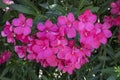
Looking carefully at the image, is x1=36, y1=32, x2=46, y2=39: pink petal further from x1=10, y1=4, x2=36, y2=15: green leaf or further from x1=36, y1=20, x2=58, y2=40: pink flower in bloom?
x1=10, y1=4, x2=36, y2=15: green leaf

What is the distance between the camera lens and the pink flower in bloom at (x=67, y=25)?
1.58 metres

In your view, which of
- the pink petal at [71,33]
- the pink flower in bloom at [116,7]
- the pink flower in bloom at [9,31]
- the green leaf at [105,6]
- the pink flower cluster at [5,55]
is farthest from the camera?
the pink flower cluster at [5,55]

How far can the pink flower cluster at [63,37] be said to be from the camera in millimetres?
1586

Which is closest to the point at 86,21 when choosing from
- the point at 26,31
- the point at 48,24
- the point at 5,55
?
the point at 48,24

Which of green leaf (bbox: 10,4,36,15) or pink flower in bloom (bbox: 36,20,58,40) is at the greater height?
green leaf (bbox: 10,4,36,15)

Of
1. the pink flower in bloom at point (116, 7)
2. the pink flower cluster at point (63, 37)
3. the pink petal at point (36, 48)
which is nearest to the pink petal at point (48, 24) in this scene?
the pink flower cluster at point (63, 37)

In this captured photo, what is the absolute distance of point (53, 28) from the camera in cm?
162

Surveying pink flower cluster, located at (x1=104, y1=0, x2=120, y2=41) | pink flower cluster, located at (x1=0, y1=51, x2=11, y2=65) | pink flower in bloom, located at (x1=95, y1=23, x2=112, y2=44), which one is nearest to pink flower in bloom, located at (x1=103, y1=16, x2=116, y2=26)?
pink flower cluster, located at (x1=104, y1=0, x2=120, y2=41)

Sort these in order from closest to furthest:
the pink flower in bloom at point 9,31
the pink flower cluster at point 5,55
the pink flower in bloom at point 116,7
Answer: the pink flower in bloom at point 9,31
the pink flower in bloom at point 116,7
the pink flower cluster at point 5,55

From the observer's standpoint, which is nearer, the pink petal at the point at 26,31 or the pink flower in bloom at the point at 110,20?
the pink petal at the point at 26,31

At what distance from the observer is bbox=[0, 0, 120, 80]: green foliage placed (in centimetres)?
178

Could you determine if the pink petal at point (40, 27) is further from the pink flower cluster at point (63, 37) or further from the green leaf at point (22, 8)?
the green leaf at point (22, 8)

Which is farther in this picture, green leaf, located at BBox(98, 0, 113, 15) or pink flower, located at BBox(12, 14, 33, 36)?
green leaf, located at BBox(98, 0, 113, 15)

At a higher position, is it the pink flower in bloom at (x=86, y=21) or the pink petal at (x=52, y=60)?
the pink flower in bloom at (x=86, y=21)
